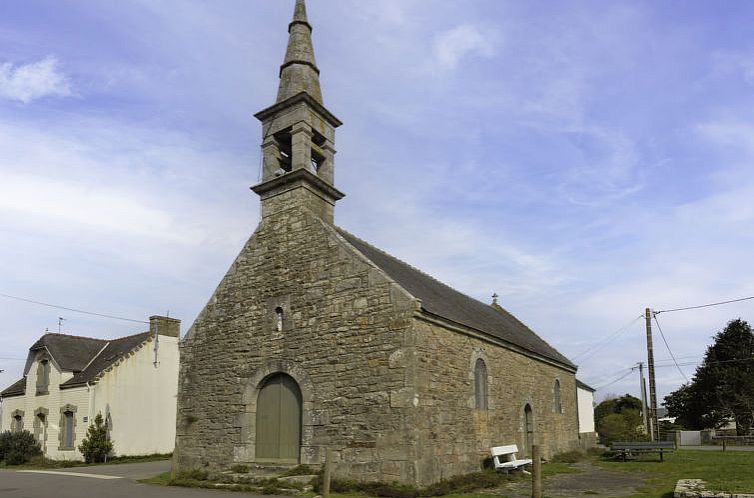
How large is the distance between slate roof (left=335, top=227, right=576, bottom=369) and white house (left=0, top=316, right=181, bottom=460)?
15185mm

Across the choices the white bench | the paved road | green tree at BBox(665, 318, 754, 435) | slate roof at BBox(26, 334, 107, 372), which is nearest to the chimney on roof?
slate roof at BBox(26, 334, 107, 372)

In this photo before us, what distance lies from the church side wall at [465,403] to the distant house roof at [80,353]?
1886 cm

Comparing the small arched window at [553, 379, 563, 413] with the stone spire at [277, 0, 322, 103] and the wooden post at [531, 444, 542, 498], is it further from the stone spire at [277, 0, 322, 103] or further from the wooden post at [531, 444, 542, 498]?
the stone spire at [277, 0, 322, 103]

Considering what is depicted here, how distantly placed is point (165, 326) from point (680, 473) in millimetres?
23998

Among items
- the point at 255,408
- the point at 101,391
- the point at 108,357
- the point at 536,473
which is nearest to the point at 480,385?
the point at 536,473

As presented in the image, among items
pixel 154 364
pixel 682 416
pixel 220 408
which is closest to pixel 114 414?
pixel 154 364

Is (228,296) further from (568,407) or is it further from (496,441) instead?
(568,407)

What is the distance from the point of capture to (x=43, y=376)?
93.9ft

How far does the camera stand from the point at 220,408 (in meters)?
15.8

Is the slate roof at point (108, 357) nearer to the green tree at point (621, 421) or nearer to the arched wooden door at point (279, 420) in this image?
the arched wooden door at point (279, 420)

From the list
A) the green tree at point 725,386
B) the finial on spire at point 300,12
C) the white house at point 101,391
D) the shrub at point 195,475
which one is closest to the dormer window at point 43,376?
the white house at point 101,391

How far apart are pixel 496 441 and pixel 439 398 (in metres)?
4.01

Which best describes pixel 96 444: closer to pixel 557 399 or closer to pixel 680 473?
pixel 557 399

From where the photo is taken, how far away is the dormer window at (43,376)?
92.7ft
